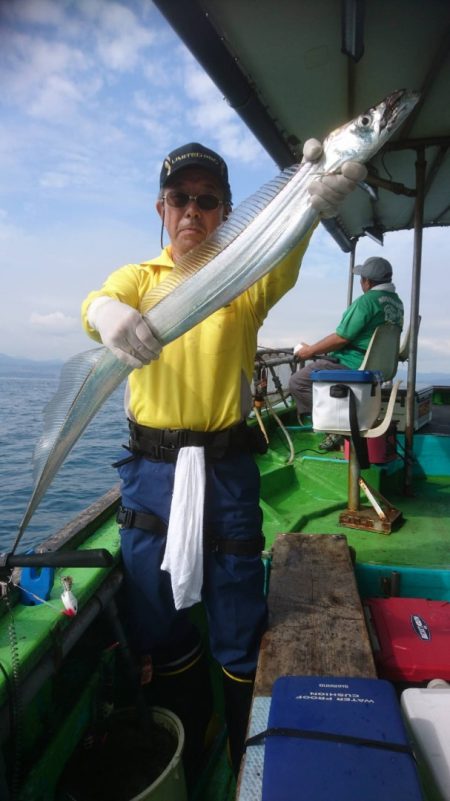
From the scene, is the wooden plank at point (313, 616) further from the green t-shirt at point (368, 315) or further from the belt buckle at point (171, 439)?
the green t-shirt at point (368, 315)

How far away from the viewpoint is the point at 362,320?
4758mm

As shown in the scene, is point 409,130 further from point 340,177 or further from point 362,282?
point 340,177

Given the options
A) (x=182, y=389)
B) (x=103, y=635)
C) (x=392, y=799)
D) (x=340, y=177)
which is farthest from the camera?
(x=103, y=635)

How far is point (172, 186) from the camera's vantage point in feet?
7.34

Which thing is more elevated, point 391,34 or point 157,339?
point 391,34

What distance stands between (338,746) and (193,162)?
93.0 inches

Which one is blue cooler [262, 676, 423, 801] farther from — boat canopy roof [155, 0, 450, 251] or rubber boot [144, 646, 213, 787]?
boat canopy roof [155, 0, 450, 251]

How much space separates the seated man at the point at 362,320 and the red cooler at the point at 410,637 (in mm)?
2822

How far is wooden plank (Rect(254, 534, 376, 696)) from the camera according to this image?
1.96 metres

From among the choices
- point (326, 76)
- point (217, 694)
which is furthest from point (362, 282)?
point (217, 694)

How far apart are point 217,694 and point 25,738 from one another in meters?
1.33

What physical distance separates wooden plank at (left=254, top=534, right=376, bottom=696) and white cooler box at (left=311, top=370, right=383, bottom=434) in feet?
3.25

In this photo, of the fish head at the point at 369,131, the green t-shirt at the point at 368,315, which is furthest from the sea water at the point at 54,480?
the fish head at the point at 369,131

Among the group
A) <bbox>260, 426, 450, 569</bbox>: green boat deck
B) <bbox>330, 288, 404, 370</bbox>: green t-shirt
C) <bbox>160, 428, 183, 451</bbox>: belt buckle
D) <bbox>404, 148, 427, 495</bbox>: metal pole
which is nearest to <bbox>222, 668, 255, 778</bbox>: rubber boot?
<bbox>160, 428, 183, 451</bbox>: belt buckle
